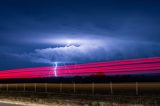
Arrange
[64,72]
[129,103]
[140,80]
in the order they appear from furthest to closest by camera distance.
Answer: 1. [140,80]
2. [64,72]
3. [129,103]

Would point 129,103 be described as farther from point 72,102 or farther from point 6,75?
point 6,75

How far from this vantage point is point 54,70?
32.7 m

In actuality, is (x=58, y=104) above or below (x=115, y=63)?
below

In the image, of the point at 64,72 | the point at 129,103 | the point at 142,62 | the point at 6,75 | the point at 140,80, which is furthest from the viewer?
the point at 6,75

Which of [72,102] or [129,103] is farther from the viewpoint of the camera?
[72,102]

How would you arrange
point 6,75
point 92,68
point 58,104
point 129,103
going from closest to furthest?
1. point 129,103
2. point 58,104
3. point 92,68
4. point 6,75

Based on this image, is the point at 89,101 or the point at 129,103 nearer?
the point at 129,103

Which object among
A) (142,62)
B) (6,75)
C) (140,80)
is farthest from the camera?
(6,75)

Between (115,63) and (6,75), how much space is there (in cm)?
2055

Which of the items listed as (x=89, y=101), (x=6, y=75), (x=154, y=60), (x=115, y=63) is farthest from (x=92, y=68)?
(x=6, y=75)

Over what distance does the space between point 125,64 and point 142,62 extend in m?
1.46

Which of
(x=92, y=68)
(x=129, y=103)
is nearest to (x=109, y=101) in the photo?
(x=129, y=103)

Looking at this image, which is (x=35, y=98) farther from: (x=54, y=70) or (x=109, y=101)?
(x=109, y=101)

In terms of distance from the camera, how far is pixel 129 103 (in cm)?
2120
